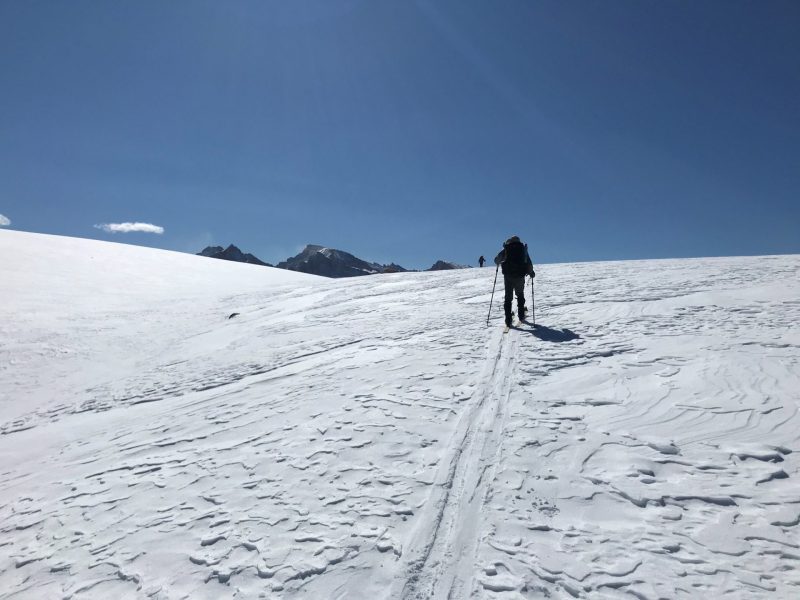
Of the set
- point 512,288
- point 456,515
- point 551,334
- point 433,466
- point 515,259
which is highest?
point 515,259

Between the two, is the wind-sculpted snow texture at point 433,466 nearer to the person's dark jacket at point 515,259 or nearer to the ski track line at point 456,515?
the ski track line at point 456,515

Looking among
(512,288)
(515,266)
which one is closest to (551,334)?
(512,288)

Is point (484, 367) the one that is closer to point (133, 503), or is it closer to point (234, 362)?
point (133, 503)

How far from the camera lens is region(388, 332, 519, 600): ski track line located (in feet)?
9.73

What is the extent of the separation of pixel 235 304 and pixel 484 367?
1588cm

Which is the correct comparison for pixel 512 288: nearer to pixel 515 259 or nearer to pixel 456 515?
pixel 515 259

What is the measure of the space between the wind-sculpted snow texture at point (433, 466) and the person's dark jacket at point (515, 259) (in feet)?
5.65

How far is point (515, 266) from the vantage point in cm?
1055

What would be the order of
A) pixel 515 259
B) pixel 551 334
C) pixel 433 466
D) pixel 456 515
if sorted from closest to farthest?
pixel 456 515, pixel 433 466, pixel 551 334, pixel 515 259

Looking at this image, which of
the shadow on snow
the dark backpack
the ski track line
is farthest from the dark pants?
the ski track line

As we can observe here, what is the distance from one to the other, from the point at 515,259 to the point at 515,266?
22 centimetres

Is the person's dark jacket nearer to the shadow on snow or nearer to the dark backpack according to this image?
the dark backpack

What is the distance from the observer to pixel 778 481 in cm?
358

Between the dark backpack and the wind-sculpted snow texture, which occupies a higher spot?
the dark backpack
